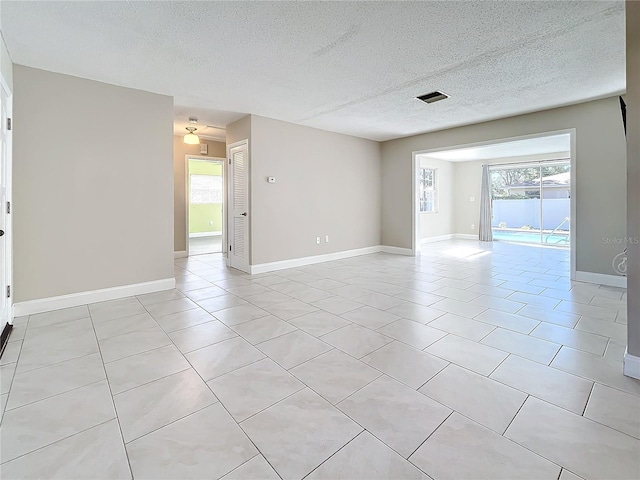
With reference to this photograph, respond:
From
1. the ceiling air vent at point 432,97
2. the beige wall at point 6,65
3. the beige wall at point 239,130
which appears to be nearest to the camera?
the beige wall at point 6,65

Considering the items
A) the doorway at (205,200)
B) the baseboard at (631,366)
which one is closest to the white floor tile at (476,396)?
the baseboard at (631,366)

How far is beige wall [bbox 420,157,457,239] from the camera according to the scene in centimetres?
916

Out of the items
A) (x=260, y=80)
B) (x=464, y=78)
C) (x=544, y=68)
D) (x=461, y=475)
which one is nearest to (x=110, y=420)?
(x=461, y=475)

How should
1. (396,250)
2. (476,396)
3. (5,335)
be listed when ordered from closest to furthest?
(476,396), (5,335), (396,250)

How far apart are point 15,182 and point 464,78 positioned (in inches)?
195

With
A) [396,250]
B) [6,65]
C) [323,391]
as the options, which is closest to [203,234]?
[396,250]

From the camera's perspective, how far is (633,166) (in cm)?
198

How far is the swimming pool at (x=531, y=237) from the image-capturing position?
339 inches

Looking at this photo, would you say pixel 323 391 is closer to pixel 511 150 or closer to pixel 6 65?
pixel 6 65

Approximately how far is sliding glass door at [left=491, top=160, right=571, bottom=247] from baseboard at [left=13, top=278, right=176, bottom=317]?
30.1 feet

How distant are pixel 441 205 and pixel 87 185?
8.87m

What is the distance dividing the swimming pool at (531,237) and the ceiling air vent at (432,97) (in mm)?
6464

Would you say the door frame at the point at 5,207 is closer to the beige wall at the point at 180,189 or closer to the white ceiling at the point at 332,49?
the white ceiling at the point at 332,49

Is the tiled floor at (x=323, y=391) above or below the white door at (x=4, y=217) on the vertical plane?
below
